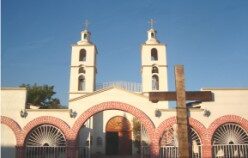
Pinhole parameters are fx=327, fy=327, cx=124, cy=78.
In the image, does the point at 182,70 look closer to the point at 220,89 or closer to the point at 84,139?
the point at 220,89

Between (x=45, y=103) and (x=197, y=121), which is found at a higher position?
(x=45, y=103)

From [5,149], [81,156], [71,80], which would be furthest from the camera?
[71,80]

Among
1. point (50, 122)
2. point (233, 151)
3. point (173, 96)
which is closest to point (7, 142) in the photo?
point (50, 122)

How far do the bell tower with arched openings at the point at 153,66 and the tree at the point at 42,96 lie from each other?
Answer: 1364 centimetres

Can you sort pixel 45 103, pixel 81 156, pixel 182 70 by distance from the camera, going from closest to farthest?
pixel 182 70 → pixel 81 156 → pixel 45 103

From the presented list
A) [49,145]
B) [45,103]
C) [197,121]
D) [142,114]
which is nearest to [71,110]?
[49,145]

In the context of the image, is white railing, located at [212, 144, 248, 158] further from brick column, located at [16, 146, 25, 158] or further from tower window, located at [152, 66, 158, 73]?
tower window, located at [152, 66, 158, 73]

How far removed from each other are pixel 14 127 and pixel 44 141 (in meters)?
1.58

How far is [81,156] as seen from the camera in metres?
19.2

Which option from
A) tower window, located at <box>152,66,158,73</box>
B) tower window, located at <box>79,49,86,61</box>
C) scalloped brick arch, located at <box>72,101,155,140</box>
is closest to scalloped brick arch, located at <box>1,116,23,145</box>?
scalloped brick arch, located at <box>72,101,155,140</box>

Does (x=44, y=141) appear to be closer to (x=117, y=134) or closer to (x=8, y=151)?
(x=8, y=151)

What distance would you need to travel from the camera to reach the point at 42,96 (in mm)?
35156

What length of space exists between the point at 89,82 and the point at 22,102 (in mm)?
8865

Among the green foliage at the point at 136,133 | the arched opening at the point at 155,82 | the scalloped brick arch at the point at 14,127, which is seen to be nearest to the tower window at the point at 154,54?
the arched opening at the point at 155,82
